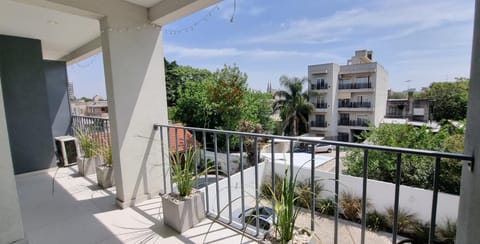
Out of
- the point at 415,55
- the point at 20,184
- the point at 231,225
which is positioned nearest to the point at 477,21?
the point at 231,225

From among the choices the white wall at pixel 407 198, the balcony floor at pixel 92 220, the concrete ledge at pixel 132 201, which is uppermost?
the concrete ledge at pixel 132 201

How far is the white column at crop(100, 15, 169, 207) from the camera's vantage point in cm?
218

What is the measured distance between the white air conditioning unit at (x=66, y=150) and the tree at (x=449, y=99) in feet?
64.4

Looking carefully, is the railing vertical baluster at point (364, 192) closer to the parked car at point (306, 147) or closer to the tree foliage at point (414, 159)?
the parked car at point (306, 147)

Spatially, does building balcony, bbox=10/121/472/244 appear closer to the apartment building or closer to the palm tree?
the palm tree

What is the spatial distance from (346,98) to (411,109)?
5968 mm

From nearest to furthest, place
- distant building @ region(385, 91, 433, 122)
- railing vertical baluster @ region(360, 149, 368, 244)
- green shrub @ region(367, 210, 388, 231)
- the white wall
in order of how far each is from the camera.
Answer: railing vertical baluster @ region(360, 149, 368, 244) < the white wall < green shrub @ region(367, 210, 388, 231) < distant building @ region(385, 91, 433, 122)

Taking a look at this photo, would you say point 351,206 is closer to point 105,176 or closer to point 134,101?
point 105,176

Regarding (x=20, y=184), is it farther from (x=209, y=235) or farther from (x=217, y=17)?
Result: (x=217, y=17)

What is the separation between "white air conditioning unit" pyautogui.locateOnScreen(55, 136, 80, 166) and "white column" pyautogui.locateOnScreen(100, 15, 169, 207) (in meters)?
2.32

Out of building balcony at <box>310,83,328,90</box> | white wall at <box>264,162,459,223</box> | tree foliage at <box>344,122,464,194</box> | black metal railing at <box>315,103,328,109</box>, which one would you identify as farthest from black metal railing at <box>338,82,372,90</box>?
white wall at <box>264,162,459,223</box>

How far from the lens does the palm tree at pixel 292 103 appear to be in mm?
21203

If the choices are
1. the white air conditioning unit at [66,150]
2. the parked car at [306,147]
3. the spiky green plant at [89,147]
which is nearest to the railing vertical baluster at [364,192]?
the parked car at [306,147]

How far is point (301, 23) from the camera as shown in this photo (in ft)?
73.8
